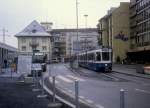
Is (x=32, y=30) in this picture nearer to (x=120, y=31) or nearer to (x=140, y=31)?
(x=120, y=31)

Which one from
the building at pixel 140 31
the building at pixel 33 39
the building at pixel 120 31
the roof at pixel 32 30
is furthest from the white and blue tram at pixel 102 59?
the roof at pixel 32 30

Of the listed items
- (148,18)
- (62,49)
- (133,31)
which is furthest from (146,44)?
(62,49)

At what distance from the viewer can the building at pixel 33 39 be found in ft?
405

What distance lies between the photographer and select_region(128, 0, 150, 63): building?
88.8 metres

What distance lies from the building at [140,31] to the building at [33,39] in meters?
26.4

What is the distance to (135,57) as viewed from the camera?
9794 centimetres

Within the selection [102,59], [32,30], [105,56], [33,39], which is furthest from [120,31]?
[102,59]

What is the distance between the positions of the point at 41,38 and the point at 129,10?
33011 mm

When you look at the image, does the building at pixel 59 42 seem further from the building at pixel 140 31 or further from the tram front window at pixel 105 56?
the tram front window at pixel 105 56

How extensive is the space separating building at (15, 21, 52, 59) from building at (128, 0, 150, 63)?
26417mm

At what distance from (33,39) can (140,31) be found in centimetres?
4358

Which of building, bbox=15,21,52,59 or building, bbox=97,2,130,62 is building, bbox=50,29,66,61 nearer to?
building, bbox=15,21,52,59

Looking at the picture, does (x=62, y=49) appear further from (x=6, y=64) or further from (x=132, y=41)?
(x=6, y=64)

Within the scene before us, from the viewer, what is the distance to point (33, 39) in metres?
131
